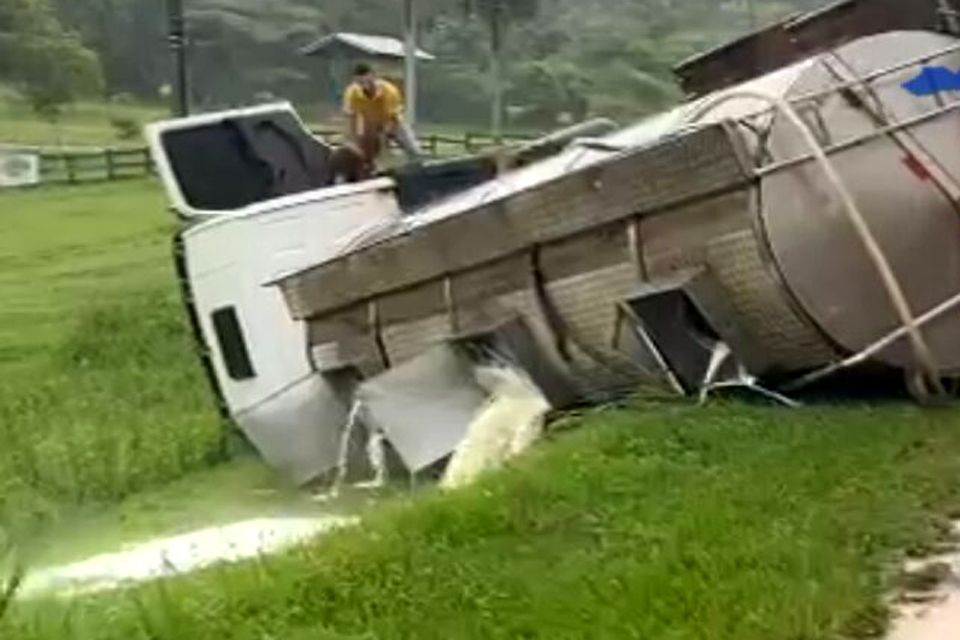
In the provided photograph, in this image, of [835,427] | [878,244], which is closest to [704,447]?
[835,427]

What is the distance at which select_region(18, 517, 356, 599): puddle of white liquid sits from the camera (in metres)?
8.83

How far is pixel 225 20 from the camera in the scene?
213 feet

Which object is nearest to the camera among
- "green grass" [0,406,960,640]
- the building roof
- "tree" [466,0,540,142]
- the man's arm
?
"green grass" [0,406,960,640]

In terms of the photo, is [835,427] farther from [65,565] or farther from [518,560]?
[65,565]

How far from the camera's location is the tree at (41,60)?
57406 mm

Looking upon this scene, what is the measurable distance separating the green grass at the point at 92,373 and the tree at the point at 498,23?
6.60 meters

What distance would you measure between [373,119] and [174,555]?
6.41 m

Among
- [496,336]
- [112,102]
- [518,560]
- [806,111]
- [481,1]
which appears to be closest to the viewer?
[518,560]

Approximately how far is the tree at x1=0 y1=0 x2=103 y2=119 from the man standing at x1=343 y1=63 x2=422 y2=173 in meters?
42.3

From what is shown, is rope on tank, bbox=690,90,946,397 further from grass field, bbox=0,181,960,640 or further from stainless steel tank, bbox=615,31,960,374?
grass field, bbox=0,181,960,640

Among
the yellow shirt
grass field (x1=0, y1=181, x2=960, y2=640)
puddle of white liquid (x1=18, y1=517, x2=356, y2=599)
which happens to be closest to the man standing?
the yellow shirt

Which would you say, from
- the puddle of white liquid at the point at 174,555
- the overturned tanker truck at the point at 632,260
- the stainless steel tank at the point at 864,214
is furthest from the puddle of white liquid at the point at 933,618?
the stainless steel tank at the point at 864,214

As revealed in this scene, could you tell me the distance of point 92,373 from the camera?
18.5m

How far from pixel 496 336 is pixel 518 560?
14.0 feet
